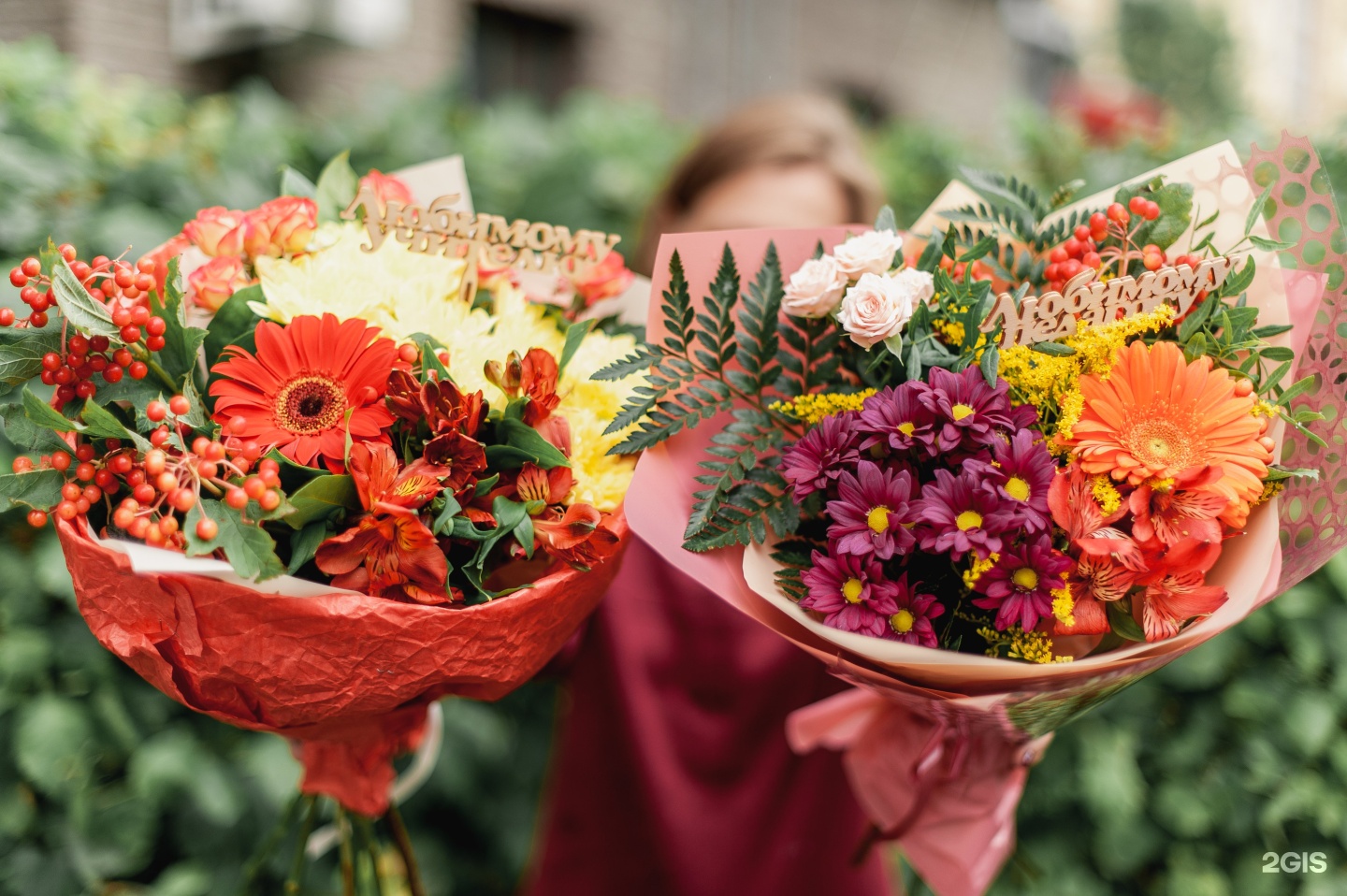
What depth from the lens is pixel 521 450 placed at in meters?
0.75

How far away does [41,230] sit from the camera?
1529mm

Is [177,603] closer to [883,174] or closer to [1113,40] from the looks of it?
[883,174]

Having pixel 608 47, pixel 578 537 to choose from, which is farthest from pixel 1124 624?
pixel 608 47

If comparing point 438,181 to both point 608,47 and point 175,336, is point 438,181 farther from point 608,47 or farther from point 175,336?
point 608,47

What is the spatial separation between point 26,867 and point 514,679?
112 cm

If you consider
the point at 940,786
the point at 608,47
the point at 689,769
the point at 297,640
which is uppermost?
the point at 608,47

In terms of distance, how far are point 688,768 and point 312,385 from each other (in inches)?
38.9

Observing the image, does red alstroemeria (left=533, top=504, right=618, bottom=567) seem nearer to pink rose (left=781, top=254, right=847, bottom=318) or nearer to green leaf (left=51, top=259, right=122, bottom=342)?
pink rose (left=781, top=254, right=847, bottom=318)

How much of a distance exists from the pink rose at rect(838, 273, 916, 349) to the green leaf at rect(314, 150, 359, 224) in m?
0.57

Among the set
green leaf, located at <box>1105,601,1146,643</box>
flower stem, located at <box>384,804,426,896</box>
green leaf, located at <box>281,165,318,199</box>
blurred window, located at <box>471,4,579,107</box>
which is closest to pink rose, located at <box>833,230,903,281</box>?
green leaf, located at <box>1105,601,1146,643</box>

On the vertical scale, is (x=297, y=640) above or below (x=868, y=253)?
below

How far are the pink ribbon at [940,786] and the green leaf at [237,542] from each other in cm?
72

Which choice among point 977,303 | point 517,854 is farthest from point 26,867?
point 977,303

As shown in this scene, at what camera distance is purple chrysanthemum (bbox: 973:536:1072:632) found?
2.23ft
